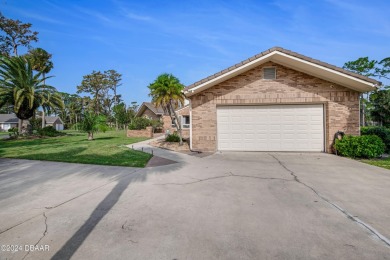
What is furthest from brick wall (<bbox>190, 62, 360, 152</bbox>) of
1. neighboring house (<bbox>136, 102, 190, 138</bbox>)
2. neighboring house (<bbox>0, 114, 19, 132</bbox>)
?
neighboring house (<bbox>0, 114, 19, 132</bbox>)

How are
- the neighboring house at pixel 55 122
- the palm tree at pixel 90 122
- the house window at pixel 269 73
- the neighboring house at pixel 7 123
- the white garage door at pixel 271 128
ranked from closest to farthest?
the white garage door at pixel 271 128, the house window at pixel 269 73, the palm tree at pixel 90 122, the neighboring house at pixel 55 122, the neighboring house at pixel 7 123

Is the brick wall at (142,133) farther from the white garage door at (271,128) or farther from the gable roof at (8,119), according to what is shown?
the gable roof at (8,119)

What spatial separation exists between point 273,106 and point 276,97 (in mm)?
481

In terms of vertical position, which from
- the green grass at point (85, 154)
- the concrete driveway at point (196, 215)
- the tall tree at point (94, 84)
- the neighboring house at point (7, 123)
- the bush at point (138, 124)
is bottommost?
the concrete driveway at point (196, 215)

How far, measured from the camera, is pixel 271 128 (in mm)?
10641

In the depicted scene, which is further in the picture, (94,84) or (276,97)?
(94,84)

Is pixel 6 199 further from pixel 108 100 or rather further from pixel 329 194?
pixel 108 100

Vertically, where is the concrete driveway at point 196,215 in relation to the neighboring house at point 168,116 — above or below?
below

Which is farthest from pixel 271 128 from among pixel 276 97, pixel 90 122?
pixel 90 122

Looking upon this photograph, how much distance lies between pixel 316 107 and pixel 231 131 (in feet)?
14.0

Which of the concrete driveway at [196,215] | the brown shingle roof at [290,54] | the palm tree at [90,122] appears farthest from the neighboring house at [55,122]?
the concrete driveway at [196,215]

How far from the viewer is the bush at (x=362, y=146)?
865 cm

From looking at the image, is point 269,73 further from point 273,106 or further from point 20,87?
point 20,87

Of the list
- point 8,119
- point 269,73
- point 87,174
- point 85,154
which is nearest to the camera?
point 87,174
